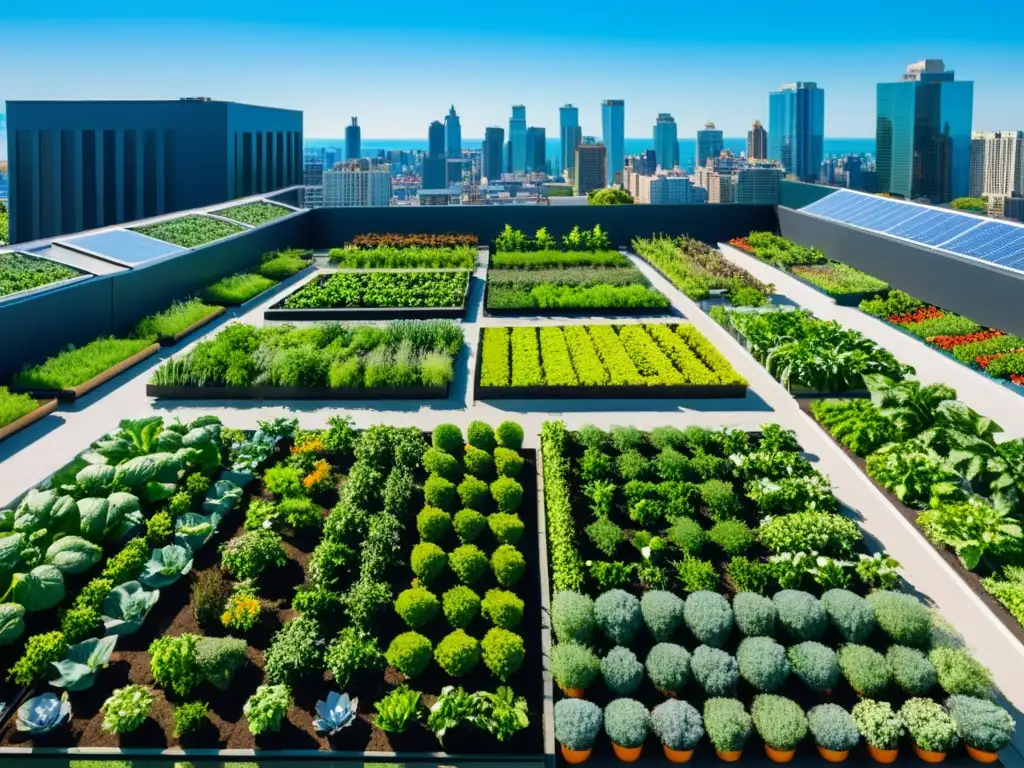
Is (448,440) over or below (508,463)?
over

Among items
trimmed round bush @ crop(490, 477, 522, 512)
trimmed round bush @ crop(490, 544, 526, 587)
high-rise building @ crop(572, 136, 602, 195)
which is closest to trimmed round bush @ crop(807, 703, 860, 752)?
trimmed round bush @ crop(490, 544, 526, 587)

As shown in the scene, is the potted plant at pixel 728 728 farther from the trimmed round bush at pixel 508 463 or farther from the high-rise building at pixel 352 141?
the high-rise building at pixel 352 141

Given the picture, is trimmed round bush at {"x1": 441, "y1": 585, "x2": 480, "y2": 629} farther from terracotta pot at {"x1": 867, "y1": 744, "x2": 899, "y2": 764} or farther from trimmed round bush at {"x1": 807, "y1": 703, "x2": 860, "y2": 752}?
terracotta pot at {"x1": 867, "y1": 744, "x2": 899, "y2": 764}

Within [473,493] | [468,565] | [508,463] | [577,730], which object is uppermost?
[508,463]

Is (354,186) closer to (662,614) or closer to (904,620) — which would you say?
(662,614)

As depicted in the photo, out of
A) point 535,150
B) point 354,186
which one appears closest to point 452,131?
point 535,150

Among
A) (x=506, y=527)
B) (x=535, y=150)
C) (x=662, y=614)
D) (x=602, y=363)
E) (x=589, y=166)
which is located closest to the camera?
(x=662, y=614)

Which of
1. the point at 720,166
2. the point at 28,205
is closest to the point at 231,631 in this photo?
the point at 28,205

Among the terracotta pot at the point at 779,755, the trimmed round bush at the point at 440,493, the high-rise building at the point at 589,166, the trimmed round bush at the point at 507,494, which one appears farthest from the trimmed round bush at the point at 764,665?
the high-rise building at the point at 589,166

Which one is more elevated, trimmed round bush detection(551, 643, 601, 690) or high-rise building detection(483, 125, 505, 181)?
high-rise building detection(483, 125, 505, 181)
